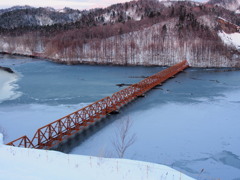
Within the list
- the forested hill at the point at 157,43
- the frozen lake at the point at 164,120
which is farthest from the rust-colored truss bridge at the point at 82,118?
the forested hill at the point at 157,43

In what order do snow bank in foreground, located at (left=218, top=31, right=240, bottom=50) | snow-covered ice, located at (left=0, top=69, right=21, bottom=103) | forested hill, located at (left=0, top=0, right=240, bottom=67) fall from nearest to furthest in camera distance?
snow-covered ice, located at (left=0, top=69, right=21, bottom=103)
forested hill, located at (left=0, top=0, right=240, bottom=67)
snow bank in foreground, located at (left=218, top=31, right=240, bottom=50)

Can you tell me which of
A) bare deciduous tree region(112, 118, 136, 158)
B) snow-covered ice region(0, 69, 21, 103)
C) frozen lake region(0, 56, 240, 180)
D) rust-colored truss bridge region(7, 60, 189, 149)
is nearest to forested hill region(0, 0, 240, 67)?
rust-colored truss bridge region(7, 60, 189, 149)

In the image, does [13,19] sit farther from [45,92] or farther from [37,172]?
[37,172]

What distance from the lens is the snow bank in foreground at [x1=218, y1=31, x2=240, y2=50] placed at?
224 feet

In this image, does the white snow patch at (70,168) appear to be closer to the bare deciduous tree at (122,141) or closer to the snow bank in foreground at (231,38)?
the bare deciduous tree at (122,141)

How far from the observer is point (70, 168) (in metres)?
9.28

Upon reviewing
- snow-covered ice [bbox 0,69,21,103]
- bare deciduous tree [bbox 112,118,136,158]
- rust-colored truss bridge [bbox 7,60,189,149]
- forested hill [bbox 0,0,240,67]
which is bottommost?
bare deciduous tree [bbox 112,118,136,158]

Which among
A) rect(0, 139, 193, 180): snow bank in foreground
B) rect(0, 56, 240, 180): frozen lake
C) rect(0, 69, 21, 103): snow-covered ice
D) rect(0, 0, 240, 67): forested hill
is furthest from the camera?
rect(0, 0, 240, 67): forested hill

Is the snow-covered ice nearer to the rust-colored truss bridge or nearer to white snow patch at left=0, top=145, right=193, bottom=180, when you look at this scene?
the rust-colored truss bridge

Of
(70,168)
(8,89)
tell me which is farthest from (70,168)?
(8,89)

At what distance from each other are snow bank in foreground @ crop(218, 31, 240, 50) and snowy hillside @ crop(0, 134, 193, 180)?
67.3m

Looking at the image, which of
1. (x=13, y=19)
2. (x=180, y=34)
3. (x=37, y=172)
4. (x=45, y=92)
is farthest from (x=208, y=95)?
(x=13, y=19)

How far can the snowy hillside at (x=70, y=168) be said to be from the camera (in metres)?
8.59

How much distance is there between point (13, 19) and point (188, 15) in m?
153
